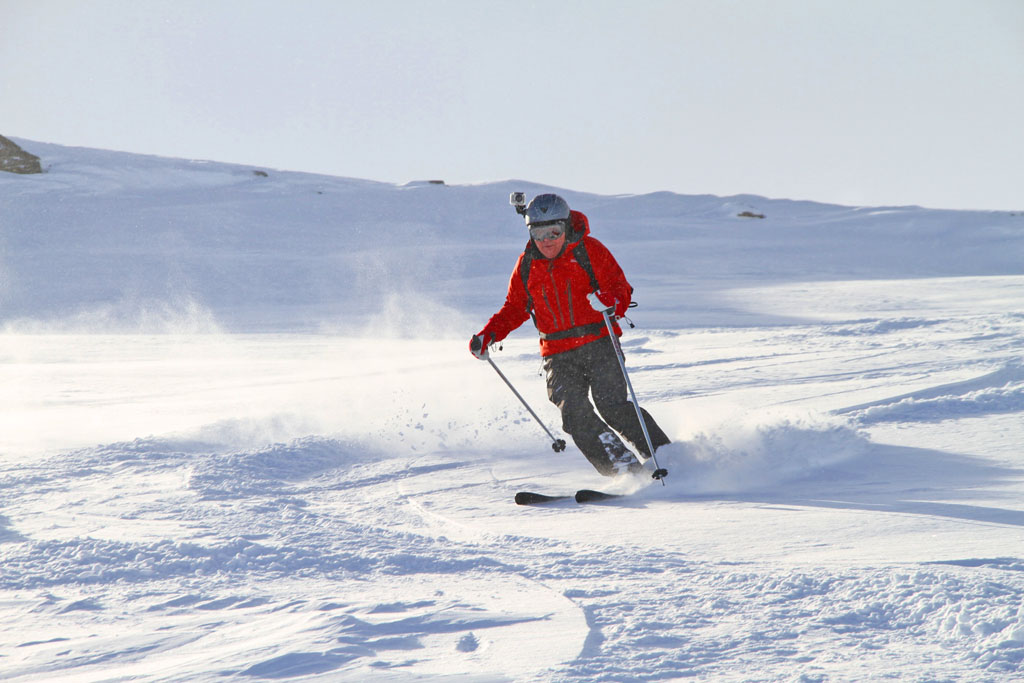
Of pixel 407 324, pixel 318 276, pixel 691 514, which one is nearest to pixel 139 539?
pixel 691 514

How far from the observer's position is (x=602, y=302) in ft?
13.7

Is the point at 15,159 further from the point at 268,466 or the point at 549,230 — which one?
the point at 549,230

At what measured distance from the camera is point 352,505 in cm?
397

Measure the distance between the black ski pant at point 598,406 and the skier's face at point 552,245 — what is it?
49 centimetres

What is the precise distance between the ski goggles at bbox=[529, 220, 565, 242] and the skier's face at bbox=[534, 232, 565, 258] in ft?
0.04

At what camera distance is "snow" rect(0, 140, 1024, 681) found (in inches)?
83.1

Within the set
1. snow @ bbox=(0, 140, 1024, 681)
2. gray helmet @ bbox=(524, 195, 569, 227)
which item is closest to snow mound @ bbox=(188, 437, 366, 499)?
snow @ bbox=(0, 140, 1024, 681)

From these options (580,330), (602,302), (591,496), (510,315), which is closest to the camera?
(591,496)

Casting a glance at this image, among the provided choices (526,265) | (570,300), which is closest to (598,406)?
(570,300)

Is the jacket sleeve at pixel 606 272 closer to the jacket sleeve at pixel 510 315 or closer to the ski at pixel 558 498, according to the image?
the jacket sleeve at pixel 510 315

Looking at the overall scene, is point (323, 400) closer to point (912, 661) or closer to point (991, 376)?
point (991, 376)

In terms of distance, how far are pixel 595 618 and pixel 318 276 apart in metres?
18.4

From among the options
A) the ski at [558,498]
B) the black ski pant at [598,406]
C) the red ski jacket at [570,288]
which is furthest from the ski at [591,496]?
the red ski jacket at [570,288]

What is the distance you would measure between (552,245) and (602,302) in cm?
40
